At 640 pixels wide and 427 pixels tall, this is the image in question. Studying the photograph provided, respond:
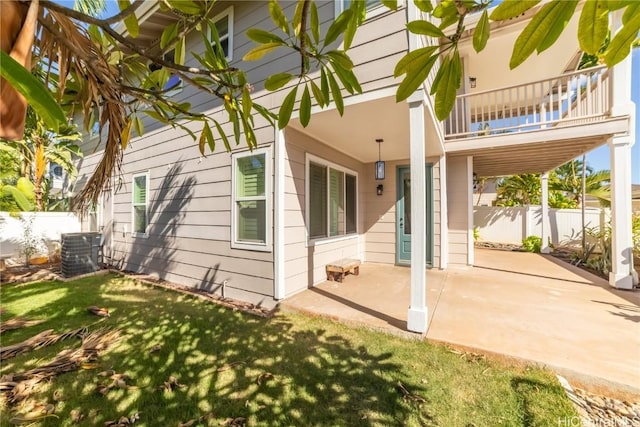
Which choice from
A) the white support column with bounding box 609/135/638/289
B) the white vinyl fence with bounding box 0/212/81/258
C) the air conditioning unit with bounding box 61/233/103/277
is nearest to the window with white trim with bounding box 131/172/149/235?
the air conditioning unit with bounding box 61/233/103/277

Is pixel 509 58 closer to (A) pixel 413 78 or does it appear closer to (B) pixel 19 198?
(A) pixel 413 78

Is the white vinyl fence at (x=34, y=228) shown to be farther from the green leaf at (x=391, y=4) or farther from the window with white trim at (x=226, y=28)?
the green leaf at (x=391, y=4)

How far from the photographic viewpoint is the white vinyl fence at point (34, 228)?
7.04 metres

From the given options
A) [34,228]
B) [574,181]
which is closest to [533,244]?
[574,181]

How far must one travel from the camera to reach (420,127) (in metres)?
3.09

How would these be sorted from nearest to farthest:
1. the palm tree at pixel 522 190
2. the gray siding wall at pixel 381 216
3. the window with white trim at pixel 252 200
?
the window with white trim at pixel 252 200 < the gray siding wall at pixel 381 216 < the palm tree at pixel 522 190

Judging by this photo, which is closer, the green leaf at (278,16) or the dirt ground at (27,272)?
the green leaf at (278,16)

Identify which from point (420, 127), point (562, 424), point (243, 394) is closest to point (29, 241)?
point (243, 394)

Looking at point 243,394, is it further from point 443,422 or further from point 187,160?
point 187,160

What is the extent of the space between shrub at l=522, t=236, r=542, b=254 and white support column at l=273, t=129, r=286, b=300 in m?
8.51

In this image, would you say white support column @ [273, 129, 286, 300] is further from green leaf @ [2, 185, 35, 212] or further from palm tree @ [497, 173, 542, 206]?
palm tree @ [497, 173, 542, 206]

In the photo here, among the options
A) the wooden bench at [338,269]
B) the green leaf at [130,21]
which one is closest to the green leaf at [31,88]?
the green leaf at [130,21]

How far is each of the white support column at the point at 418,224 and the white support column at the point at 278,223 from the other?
6.04 ft

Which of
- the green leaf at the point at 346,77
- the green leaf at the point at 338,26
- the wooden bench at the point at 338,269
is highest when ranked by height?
the green leaf at the point at 338,26
